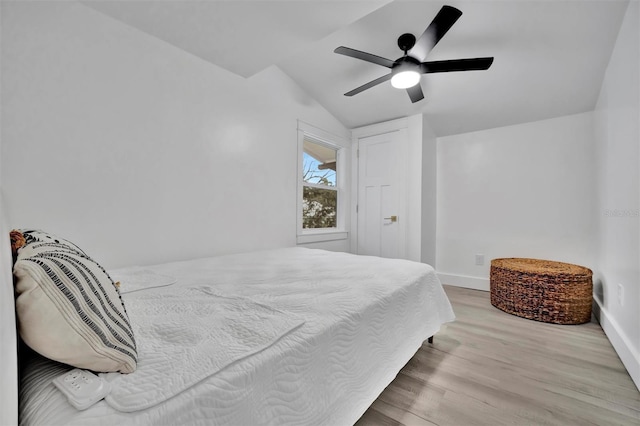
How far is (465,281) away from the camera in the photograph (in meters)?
3.47

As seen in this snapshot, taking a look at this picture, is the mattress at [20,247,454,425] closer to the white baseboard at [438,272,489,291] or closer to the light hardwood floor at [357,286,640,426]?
the light hardwood floor at [357,286,640,426]

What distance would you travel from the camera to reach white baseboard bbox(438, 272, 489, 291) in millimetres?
3326

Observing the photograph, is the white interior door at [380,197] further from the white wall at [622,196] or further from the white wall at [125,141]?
the white wall at [622,196]

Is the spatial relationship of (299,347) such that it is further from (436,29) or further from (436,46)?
(436,46)

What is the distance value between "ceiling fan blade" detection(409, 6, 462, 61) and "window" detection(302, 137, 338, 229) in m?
1.64

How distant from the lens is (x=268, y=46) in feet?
6.99

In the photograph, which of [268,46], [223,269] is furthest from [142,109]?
[223,269]

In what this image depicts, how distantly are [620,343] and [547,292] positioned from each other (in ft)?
2.10

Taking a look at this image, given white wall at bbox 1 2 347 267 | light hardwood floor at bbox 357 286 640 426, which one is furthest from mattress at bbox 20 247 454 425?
white wall at bbox 1 2 347 267

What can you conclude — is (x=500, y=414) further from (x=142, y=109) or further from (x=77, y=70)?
(x=77, y=70)

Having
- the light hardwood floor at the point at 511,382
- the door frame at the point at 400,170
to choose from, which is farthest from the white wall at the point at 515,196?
the light hardwood floor at the point at 511,382

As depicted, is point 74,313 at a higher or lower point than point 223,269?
higher

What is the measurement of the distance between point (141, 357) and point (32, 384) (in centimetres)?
19

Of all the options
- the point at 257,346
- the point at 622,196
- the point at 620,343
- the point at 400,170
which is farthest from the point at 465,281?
the point at 257,346
